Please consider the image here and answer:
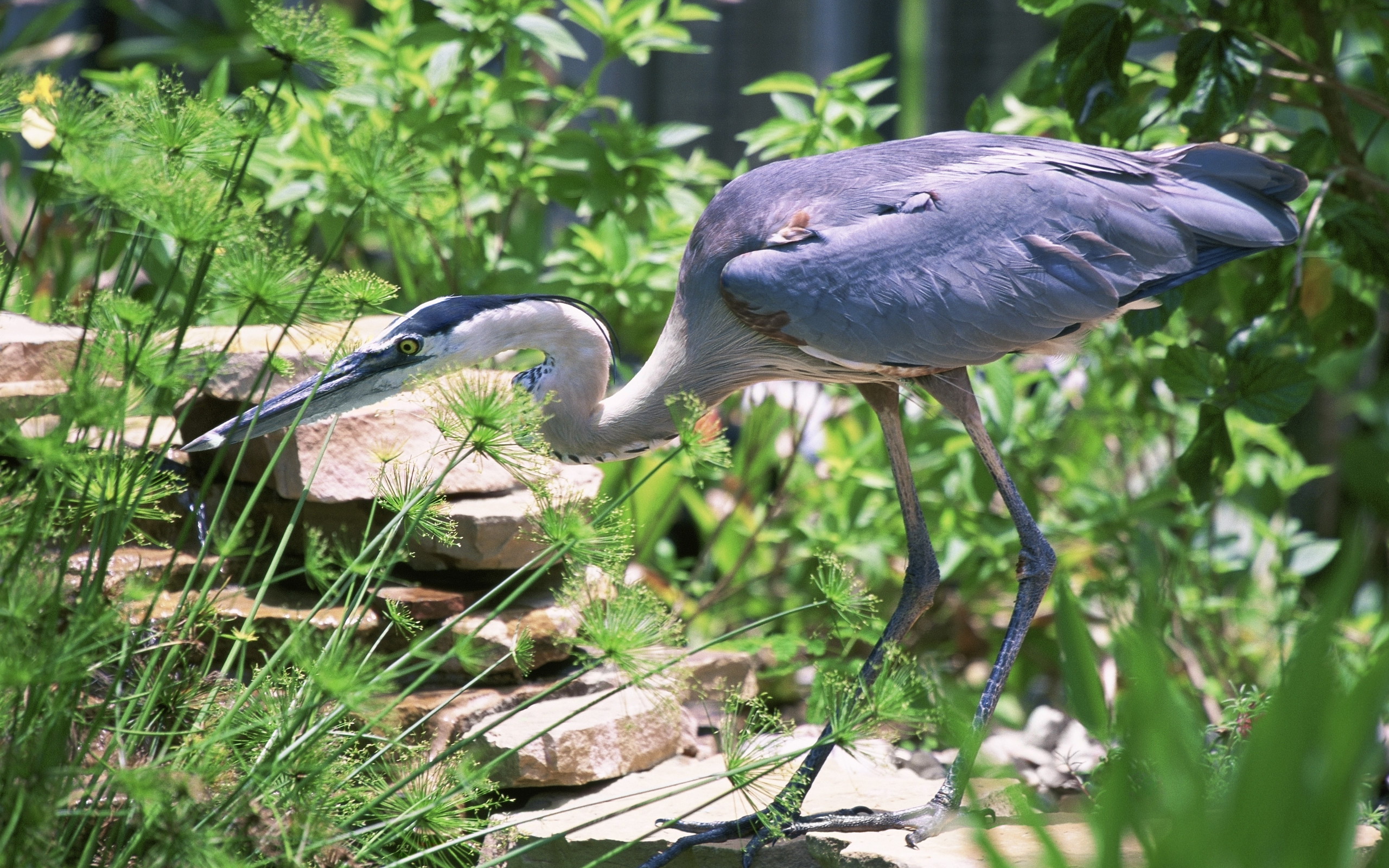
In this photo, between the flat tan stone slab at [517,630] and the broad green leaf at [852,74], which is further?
the broad green leaf at [852,74]

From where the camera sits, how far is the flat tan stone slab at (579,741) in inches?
93.4

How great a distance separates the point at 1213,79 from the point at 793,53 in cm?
333

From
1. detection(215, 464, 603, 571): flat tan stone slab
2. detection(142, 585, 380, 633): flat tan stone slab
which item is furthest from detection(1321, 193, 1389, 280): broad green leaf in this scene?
detection(142, 585, 380, 633): flat tan stone slab

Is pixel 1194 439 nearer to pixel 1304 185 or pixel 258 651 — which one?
pixel 1304 185

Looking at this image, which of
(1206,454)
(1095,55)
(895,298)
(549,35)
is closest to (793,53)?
(549,35)

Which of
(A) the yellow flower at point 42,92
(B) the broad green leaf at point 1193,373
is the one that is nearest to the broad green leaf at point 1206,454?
(B) the broad green leaf at point 1193,373

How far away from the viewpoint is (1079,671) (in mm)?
2000

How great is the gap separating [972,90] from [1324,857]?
5.09 m

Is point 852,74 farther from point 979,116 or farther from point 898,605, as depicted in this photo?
point 898,605

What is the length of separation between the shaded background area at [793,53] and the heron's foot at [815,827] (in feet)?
13.1

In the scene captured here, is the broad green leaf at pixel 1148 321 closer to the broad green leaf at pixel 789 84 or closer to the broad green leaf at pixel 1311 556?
the broad green leaf at pixel 789 84

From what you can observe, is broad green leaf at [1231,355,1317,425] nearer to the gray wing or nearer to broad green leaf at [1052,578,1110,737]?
the gray wing

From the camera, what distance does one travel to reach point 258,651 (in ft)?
8.44

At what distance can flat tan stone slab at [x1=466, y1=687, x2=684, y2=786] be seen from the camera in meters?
2.37
